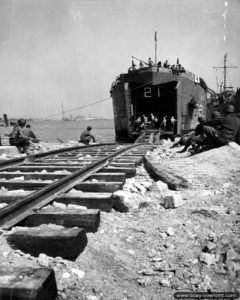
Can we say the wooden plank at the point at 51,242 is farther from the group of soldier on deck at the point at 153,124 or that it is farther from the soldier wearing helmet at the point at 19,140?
the group of soldier on deck at the point at 153,124

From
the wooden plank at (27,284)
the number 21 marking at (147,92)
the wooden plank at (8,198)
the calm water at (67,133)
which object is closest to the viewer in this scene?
the wooden plank at (27,284)

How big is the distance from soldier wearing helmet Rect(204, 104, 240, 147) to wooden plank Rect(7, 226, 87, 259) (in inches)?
239

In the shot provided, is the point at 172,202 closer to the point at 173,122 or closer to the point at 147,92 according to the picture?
the point at 173,122

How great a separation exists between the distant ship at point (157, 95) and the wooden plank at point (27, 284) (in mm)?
19534

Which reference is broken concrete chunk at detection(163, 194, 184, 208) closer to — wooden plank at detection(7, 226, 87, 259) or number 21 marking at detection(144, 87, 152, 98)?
wooden plank at detection(7, 226, 87, 259)

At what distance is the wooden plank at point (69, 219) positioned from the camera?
105 inches

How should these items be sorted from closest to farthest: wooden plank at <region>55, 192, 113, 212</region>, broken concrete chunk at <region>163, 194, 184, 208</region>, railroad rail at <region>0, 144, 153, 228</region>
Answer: railroad rail at <region>0, 144, 153, 228</region>
wooden plank at <region>55, 192, 113, 212</region>
broken concrete chunk at <region>163, 194, 184, 208</region>

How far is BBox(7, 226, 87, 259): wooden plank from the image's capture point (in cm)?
217

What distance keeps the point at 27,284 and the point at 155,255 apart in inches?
43.3

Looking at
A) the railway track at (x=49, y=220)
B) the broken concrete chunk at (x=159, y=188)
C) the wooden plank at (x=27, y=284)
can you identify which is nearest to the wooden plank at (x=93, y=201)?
the railway track at (x=49, y=220)

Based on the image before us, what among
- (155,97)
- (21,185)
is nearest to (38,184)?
(21,185)

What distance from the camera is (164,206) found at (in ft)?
11.7

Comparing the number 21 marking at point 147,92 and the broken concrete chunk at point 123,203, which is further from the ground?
the number 21 marking at point 147,92

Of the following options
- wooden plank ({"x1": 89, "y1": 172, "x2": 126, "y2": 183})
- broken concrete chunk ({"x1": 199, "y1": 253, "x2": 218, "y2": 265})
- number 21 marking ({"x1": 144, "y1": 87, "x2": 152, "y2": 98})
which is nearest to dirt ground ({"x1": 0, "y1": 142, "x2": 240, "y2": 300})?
broken concrete chunk ({"x1": 199, "y1": 253, "x2": 218, "y2": 265})
